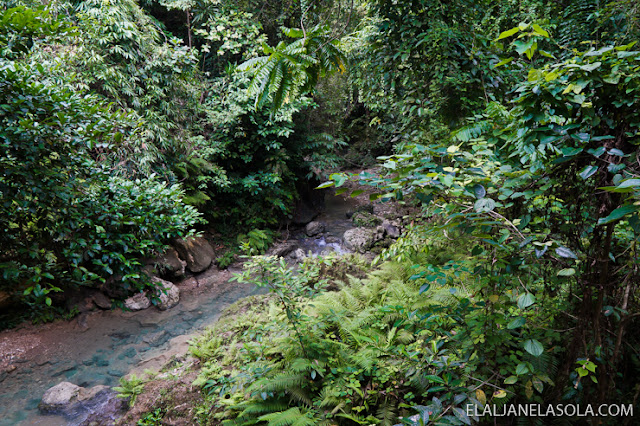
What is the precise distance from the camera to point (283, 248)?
9.16 metres

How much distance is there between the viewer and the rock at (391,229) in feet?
29.0

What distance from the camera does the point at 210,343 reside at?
451 centimetres

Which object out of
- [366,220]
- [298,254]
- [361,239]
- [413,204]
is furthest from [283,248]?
[413,204]

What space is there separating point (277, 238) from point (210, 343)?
5556 millimetres

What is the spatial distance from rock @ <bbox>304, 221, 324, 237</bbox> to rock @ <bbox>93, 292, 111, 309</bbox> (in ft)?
18.6

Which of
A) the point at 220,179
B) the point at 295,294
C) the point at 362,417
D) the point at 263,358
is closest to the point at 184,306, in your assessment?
the point at 220,179

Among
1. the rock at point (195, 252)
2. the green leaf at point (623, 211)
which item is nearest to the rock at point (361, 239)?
the rock at point (195, 252)

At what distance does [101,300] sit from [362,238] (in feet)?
19.6

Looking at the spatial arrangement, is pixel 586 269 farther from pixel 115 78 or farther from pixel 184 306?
pixel 115 78

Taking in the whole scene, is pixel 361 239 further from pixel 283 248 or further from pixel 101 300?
pixel 101 300

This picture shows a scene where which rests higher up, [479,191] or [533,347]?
[479,191]

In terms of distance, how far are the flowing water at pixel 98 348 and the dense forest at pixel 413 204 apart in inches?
24.9

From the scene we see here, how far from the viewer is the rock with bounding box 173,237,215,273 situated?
25.0ft

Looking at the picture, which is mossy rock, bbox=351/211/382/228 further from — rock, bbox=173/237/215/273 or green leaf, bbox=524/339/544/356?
green leaf, bbox=524/339/544/356
